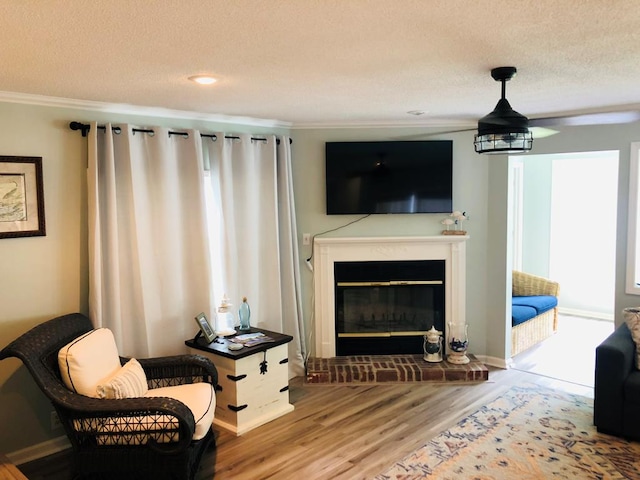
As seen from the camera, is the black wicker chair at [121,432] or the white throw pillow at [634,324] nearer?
the black wicker chair at [121,432]

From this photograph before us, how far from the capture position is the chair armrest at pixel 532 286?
618 cm

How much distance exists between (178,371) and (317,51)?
224cm

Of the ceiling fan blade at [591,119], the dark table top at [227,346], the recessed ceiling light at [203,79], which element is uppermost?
the recessed ceiling light at [203,79]

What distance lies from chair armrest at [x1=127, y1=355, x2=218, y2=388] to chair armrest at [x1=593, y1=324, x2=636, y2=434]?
2.58 meters

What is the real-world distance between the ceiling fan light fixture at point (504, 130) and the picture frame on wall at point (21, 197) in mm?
2681

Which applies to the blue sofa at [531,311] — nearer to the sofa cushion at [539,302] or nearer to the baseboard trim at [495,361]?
the sofa cushion at [539,302]

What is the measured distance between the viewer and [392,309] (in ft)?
16.9

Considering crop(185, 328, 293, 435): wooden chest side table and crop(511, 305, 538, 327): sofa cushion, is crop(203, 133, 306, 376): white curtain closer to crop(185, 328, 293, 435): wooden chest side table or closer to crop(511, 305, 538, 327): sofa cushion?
crop(185, 328, 293, 435): wooden chest side table

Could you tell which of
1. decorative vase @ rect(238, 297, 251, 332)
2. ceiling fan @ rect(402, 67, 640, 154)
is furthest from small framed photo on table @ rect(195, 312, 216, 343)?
ceiling fan @ rect(402, 67, 640, 154)

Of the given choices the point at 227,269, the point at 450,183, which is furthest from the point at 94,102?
the point at 450,183

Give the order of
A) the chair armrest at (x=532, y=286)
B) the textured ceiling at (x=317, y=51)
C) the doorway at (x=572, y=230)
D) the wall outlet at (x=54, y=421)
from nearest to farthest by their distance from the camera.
→ the textured ceiling at (x=317, y=51) → the wall outlet at (x=54, y=421) → the chair armrest at (x=532, y=286) → the doorway at (x=572, y=230)

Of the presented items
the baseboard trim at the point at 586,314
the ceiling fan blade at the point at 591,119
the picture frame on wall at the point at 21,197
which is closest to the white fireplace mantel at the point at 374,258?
the ceiling fan blade at the point at 591,119

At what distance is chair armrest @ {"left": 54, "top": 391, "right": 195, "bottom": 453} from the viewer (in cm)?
278

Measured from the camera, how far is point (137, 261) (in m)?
3.79
